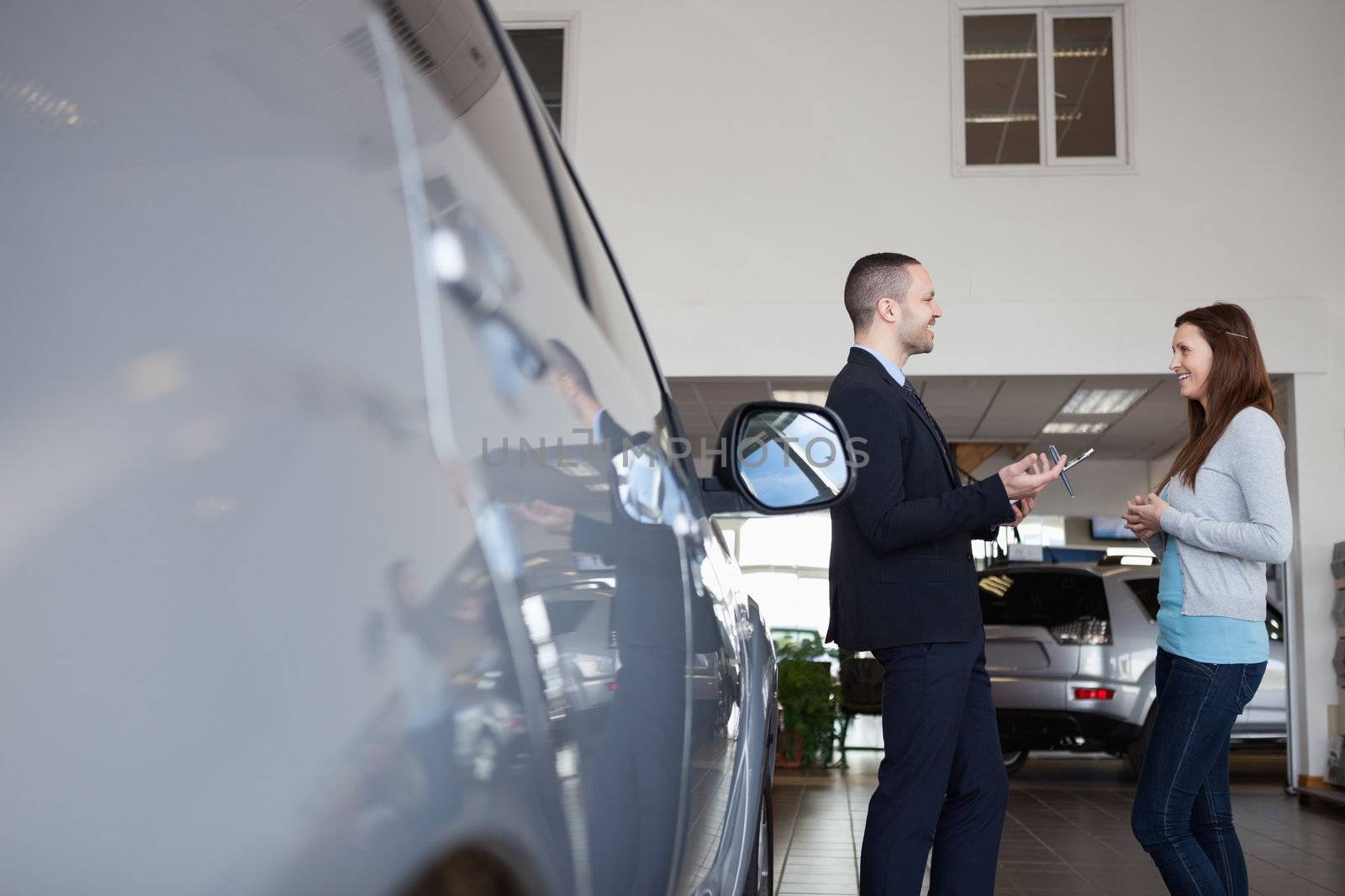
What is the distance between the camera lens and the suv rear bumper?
8102 millimetres

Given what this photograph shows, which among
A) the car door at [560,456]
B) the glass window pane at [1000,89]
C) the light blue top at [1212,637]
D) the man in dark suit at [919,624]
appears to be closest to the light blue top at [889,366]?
the man in dark suit at [919,624]

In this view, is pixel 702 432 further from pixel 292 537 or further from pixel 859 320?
pixel 292 537

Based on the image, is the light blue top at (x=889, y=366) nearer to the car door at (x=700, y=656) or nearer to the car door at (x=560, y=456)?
the car door at (x=700, y=656)

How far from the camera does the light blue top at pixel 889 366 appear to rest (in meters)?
2.68

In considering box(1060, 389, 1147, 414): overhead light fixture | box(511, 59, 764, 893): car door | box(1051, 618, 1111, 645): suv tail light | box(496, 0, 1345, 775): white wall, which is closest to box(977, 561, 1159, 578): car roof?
box(1051, 618, 1111, 645): suv tail light

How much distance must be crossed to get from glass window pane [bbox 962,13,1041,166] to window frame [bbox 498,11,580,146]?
2.92 meters

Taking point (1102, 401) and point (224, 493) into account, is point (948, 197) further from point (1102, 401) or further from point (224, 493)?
point (224, 493)

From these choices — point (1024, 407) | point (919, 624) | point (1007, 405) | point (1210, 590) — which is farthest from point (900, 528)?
point (1024, 407)

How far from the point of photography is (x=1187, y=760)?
2586 millimetres

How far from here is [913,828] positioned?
7.95 feet

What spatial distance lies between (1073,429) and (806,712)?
499 centimetres

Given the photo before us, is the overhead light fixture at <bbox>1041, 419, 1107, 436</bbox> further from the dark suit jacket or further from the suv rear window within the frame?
the dark suit jacket

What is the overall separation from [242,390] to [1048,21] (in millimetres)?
9474

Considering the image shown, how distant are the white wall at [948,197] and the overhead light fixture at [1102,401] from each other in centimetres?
179
